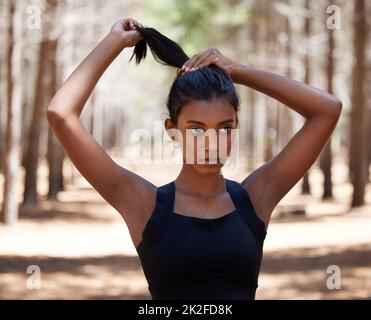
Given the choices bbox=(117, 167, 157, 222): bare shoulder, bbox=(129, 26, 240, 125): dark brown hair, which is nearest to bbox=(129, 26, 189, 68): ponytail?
bbox=(129, 26, 240, 125): dark brown hair

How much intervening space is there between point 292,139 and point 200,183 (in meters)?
0.39

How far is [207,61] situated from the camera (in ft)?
8.21

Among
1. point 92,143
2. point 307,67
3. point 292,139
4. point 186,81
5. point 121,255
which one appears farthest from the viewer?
point 307,67

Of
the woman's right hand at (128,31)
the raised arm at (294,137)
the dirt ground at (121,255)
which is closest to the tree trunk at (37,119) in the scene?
the dirt ground at (121,255)

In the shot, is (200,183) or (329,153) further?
(329,153)

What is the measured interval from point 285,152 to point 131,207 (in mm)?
581

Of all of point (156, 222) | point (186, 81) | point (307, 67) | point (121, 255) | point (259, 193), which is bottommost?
point (121, 255)

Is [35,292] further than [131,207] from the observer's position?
Yes

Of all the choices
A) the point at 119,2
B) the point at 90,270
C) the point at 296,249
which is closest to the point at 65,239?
the point at 90,270

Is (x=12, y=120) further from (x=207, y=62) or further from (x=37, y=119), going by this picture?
(x=207, y=62)

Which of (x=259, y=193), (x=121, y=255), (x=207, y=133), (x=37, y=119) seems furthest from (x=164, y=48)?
(x=37, y=119)

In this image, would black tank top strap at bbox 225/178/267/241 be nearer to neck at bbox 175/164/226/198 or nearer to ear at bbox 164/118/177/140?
neck at bbox 175/164/226/198

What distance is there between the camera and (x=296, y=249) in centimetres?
1370
